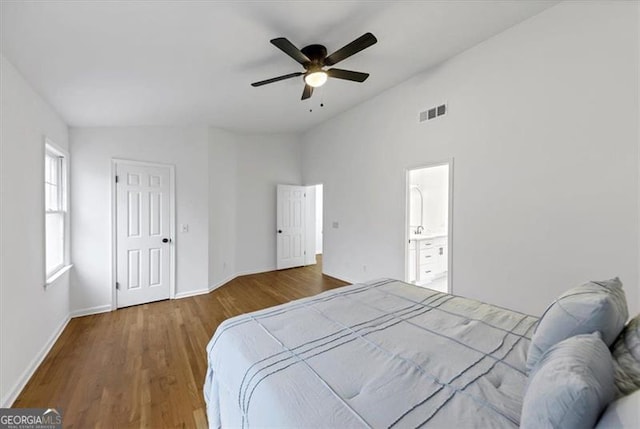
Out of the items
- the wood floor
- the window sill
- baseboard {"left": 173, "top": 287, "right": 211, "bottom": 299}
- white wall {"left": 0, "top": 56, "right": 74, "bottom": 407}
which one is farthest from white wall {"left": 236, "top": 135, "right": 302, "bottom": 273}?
white wall {"left": 0, "top": 56, "right": 74, "bottom": 407}

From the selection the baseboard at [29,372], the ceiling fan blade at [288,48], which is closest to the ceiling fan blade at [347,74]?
the ceiling fan blade at [288,48]

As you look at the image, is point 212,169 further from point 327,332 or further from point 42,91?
point 327,332

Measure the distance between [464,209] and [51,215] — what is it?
478 centimetres

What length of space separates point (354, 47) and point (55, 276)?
3791mm

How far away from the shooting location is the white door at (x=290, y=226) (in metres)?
5.83

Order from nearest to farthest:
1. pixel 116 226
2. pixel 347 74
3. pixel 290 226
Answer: pixel 347 74 < pixel 116 226 < pixel 290 226

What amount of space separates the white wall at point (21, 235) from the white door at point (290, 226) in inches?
145

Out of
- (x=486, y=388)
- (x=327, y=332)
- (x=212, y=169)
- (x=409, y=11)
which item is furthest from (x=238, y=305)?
(x=409, y=11)

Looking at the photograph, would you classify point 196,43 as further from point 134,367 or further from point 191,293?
point 191,293

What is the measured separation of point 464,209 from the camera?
3.01 meters

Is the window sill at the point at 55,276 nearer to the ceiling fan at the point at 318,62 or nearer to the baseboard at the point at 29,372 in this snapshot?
the baseboard at the point at 29,372

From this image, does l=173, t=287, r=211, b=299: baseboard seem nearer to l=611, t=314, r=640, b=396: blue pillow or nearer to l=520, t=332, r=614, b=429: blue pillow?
l=520, t=332, r=614, b=429: blue pillow

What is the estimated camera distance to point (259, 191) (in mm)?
5621

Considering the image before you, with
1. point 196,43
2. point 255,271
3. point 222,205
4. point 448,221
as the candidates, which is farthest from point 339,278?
point 196,43
